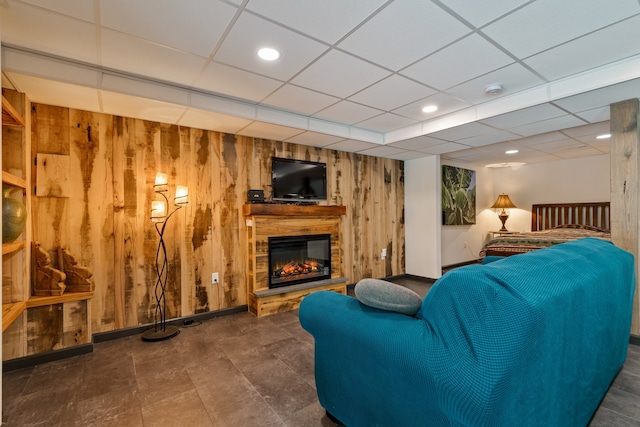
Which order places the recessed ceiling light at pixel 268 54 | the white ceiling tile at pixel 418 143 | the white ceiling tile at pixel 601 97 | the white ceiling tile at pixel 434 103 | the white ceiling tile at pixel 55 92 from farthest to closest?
the white ceiling tile at pixel 418 143, the white ceiling tile at pixel 434 103, the white ceiling tile at pixel 601 97, the white ceiling tile at pixel 55 92, the recessed ceiling light at pixel 268 54

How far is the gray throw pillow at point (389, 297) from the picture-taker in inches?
51.4

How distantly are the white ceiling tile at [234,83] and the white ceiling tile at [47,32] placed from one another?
2.53 feet

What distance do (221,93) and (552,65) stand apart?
2880mm

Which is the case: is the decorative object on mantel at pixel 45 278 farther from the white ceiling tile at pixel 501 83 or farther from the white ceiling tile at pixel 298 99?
the white ceiling tile at pixel 501 83

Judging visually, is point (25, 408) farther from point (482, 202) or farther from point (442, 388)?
point (482, 202)

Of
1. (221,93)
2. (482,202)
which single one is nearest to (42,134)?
(221,93)

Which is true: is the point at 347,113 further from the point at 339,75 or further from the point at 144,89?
the point at 144,89

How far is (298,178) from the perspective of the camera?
13.6ft

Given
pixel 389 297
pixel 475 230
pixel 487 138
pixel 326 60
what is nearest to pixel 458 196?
pixel 475 230

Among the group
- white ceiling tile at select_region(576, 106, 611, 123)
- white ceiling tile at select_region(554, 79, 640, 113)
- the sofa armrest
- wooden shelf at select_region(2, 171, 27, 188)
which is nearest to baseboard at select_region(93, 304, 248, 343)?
wooden shelf at select_region(2, 171, 27, 188)

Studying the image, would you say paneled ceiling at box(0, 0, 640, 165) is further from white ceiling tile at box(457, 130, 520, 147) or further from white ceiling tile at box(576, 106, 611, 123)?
white ceiling tile at box(457, 130, 520, 147)

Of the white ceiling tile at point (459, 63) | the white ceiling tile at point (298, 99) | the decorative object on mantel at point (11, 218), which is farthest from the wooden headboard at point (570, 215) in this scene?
the decorative object on mantel at point (11, 218)

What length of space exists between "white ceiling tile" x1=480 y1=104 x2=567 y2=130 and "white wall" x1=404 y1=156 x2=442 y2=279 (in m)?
1.69

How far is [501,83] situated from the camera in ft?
8.75
